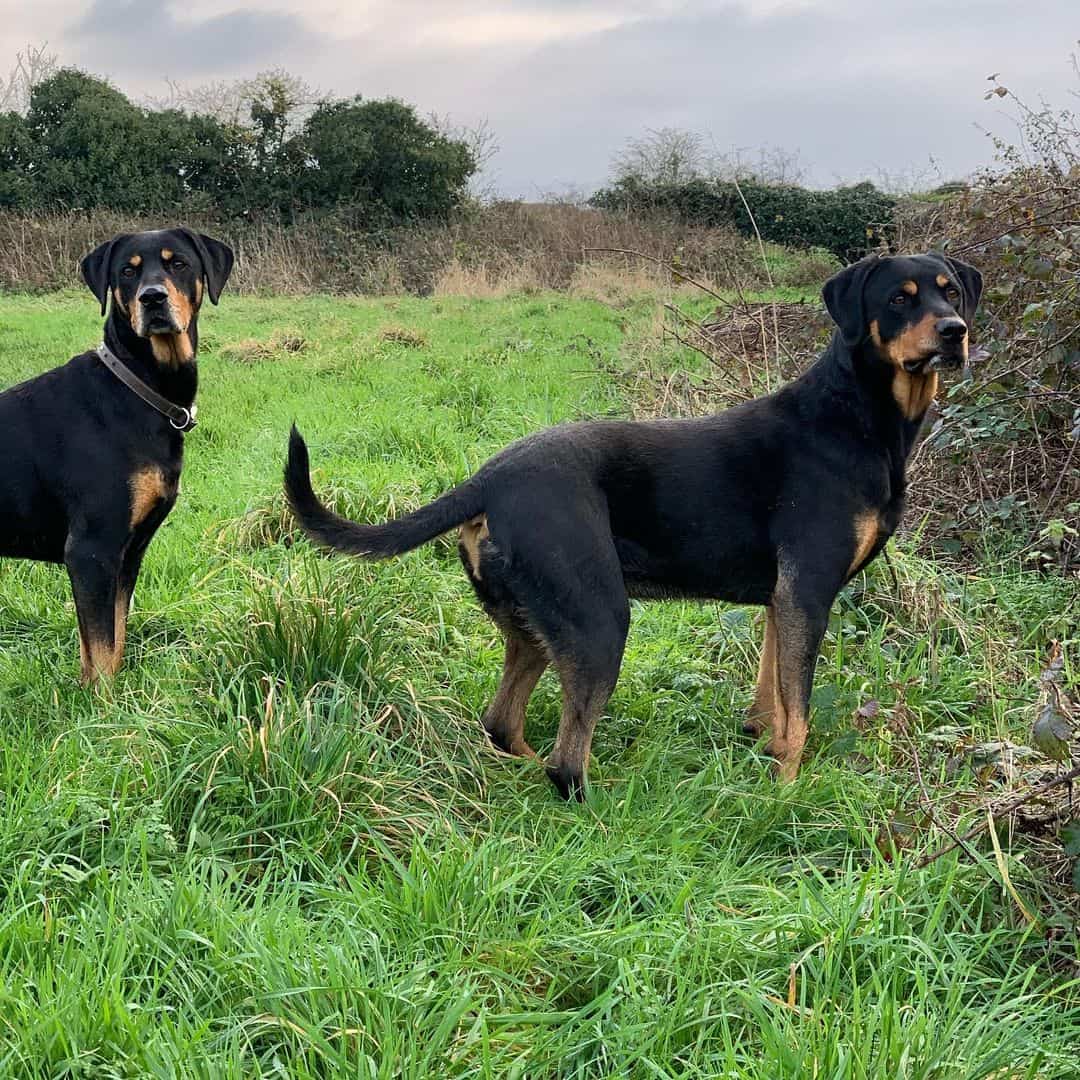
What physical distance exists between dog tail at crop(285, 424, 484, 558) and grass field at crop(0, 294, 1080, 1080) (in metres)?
0.34

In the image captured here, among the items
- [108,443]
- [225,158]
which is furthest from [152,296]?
[225,158]

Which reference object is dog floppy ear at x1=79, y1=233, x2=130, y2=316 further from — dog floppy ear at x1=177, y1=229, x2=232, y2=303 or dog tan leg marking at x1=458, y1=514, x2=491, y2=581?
dog tan leg marking at x1=458, y1=514, x2=491, y2=581

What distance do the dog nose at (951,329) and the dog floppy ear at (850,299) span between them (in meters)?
0.25

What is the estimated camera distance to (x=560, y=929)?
2.29 m

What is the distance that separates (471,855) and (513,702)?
92cm

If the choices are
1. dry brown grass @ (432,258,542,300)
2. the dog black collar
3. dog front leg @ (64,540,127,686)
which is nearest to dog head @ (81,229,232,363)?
the dog black collar

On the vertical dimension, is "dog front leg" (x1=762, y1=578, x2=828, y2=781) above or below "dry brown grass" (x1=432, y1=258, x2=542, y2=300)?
below

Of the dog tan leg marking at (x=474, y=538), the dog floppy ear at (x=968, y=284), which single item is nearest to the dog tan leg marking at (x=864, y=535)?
the dog floppy ear at (x=968, y=284)

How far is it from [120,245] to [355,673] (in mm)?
2079

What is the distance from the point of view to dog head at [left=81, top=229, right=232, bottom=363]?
3.77 meters

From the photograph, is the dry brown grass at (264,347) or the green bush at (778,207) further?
the green bush at (778,207)

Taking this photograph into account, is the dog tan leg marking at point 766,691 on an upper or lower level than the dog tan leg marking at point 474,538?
lower

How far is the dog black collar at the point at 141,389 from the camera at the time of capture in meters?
3.73

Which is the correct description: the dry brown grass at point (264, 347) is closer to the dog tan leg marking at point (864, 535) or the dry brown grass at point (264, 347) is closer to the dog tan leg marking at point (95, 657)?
the dog tan leg marking at point (95, 657)
